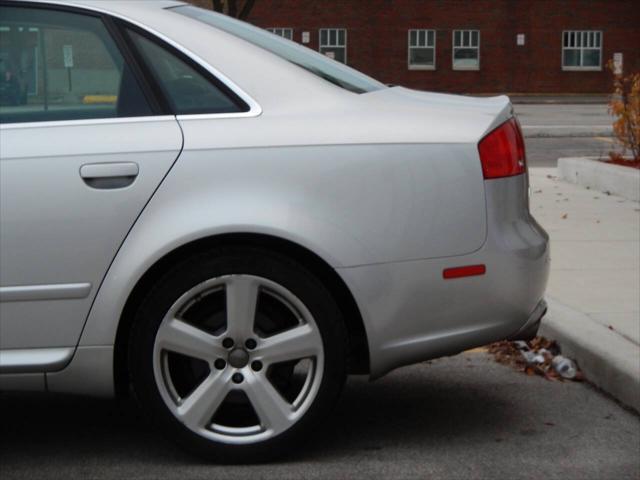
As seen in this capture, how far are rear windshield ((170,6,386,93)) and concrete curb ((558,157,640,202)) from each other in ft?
25.9

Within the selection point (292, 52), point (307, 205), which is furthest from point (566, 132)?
point (307, 205)

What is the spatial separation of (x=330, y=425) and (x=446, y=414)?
0.52 metres

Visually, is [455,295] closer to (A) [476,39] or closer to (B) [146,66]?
(B) [146,66]

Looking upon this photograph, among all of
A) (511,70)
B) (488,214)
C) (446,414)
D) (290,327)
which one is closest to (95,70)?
(290,327)

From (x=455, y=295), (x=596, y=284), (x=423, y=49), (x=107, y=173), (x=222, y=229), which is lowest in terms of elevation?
(x=423, y=49)

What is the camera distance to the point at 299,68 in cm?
507

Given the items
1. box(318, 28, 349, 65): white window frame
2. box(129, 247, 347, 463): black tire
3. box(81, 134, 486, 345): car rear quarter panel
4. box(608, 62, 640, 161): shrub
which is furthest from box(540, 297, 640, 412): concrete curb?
box(318, 28, 349, 65): white window frame

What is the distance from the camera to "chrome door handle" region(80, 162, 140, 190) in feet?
15.4

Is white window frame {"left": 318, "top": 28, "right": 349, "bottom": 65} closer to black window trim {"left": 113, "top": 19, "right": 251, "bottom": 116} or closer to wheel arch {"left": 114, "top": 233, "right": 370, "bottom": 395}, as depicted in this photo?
black window trim {"left": 113, "top": 19, "right": 251, "bottom": 116}

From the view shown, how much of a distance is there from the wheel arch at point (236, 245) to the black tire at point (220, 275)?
0.12ft

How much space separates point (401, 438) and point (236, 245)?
1.07 metres

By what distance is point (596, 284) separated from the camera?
8352 millimetres

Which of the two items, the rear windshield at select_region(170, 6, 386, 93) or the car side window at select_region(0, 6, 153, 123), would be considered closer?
the car side window at select_region(0, 6, 153, 123)

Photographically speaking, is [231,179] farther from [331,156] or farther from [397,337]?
[397,337]
